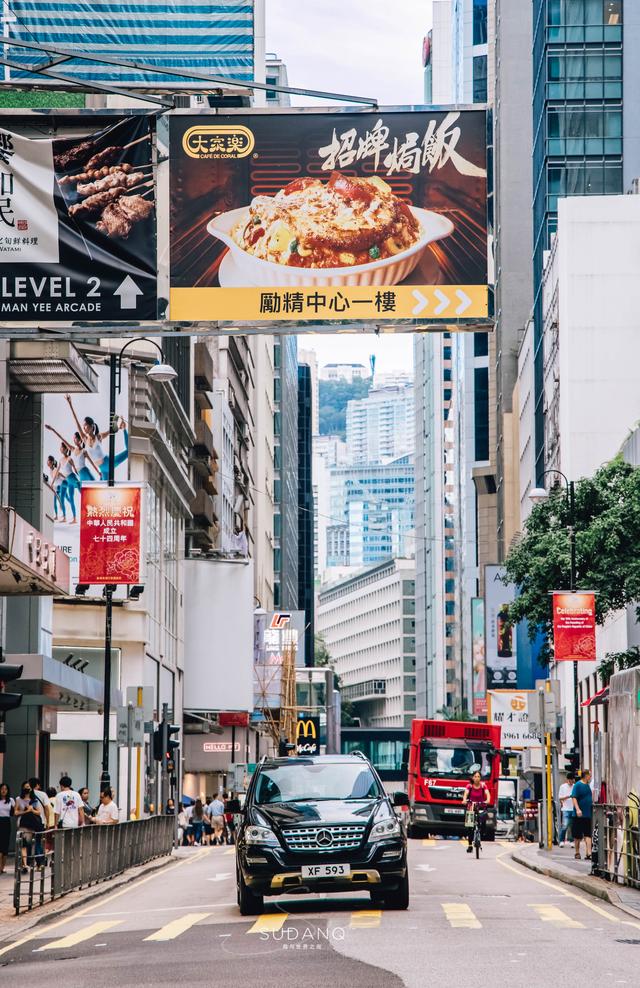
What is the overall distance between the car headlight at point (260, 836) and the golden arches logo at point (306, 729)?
8365cm

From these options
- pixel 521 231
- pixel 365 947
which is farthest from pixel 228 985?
pixel 521 231

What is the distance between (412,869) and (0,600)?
10983mm

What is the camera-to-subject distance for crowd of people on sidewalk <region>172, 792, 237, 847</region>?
5331 cm

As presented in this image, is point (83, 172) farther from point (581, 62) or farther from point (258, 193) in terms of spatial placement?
point (581, 62)

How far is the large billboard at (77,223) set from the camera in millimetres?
17844

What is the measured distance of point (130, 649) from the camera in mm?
55500

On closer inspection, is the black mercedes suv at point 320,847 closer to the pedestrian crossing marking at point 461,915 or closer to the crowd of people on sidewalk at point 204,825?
the pedestrian crossing marking at point 461,915

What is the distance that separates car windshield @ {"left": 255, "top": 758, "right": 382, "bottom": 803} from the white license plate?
116 cm

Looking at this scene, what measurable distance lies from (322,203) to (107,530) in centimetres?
1344

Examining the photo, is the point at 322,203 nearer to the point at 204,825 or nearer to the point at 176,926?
the point at 176,926

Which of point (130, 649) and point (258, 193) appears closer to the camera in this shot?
point (258, 193)

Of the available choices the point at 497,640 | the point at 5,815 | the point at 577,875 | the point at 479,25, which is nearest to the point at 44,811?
the point at 5,815

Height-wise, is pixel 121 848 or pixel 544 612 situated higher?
pixel 544 612

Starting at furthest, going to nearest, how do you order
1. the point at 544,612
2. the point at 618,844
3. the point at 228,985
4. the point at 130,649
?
the point at 130,649 < the point at 544,612 < the point at 618,844 < the point at 228,985
